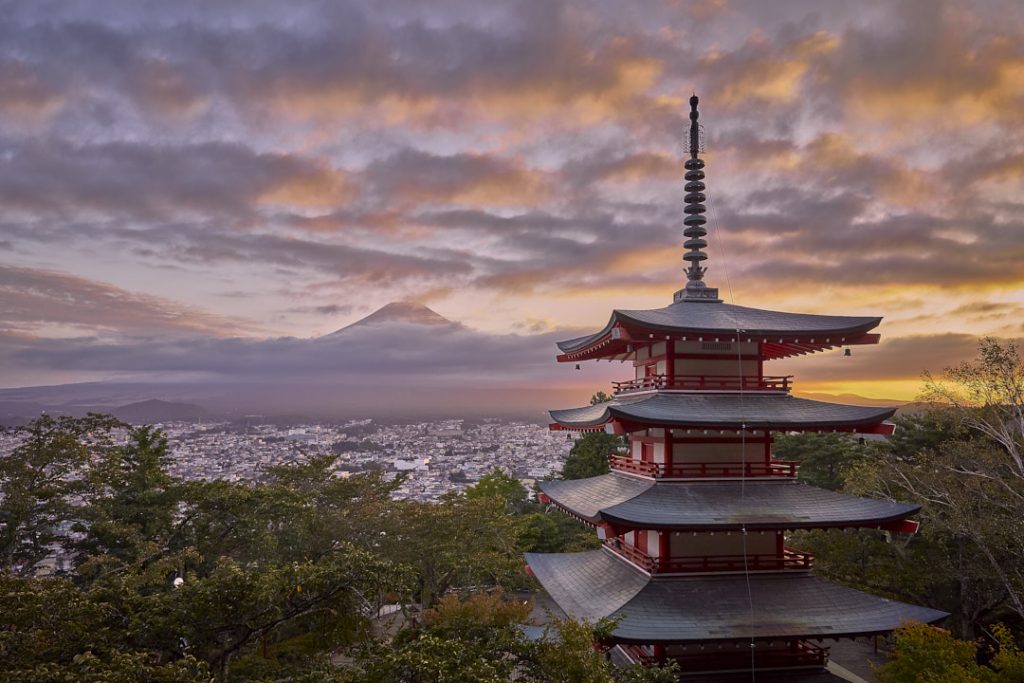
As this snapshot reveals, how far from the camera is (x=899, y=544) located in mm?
25969

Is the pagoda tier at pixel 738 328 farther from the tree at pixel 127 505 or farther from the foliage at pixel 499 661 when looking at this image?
the tree at pixel 127 505

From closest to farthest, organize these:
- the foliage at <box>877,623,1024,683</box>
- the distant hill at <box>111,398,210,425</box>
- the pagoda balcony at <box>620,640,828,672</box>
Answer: the foliage at <box>877,623,1024,683</box> < the pagoda balcony at <box>620,640,828,672</box> < the distant hill at <box>111,398,210,425</box>

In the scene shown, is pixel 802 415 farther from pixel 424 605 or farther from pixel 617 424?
pixel 424 605

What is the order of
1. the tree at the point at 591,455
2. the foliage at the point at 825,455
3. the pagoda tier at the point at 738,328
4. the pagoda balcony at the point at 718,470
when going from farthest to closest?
the tree at the point at 591,455
the foliage at the point at 825,455
the pagoda balcony at the point at 718,470
the pagoda tier at the point at 738,328

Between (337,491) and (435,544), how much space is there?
868 centimetres

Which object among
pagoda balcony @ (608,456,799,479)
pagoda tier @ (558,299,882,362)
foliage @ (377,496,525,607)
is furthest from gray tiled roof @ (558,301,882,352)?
foliage @ (377,496,525,607)

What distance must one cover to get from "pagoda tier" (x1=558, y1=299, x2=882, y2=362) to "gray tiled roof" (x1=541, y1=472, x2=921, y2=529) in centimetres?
413

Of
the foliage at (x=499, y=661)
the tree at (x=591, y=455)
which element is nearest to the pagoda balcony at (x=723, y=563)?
the foliage at (x=499, y=661)

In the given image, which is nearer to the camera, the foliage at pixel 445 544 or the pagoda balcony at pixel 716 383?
the pagoda balcony at pixel 716 383

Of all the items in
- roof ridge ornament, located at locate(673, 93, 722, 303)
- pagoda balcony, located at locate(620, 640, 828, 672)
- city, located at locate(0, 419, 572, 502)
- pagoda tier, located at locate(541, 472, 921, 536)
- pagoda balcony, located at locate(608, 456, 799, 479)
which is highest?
roof ridge ornament, located at locate(673, 93, 722, 303)

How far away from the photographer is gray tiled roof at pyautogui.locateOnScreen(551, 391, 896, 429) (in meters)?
15.7

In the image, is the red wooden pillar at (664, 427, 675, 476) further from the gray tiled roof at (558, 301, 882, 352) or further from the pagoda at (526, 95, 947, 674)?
the gray tiled roof at (558, 301, 882, 352)

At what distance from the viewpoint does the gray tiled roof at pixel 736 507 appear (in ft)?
50.1

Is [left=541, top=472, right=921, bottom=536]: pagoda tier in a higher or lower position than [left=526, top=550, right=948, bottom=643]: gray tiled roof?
higher
